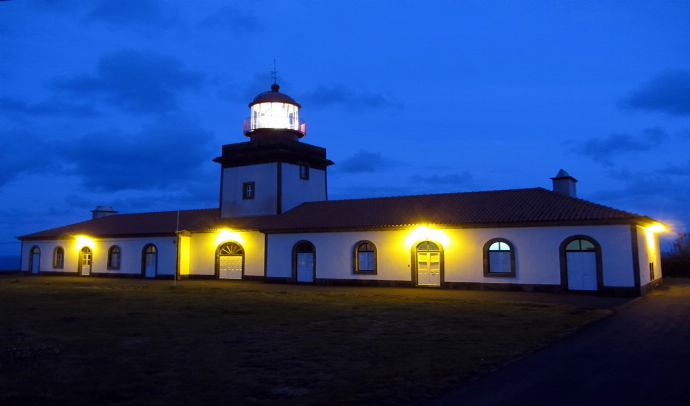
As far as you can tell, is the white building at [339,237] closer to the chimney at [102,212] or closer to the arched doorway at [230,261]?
the arched doorway at [230,261]

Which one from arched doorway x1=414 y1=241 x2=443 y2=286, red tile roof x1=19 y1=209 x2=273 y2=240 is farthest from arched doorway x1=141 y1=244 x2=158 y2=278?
arched doorway x1=414 y1=241 x2=443 y2=286

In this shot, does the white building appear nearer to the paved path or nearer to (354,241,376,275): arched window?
(354,241,376,275): arched window

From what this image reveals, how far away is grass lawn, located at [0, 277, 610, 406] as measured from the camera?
582cm

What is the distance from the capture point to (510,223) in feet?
65.1

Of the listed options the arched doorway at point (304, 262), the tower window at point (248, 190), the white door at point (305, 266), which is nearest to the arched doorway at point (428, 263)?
the arched doorway at point (304, 262)

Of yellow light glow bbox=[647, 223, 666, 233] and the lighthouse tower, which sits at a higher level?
the lighthouse tower

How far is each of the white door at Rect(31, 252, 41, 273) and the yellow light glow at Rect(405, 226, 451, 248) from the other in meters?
26.2

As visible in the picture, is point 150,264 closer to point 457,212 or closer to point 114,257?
→ point 114,257

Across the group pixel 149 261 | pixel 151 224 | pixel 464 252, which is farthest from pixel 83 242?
pixel 464 252

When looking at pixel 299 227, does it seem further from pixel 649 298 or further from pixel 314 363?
pixel 314 363

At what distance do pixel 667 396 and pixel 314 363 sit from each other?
4.22 meters

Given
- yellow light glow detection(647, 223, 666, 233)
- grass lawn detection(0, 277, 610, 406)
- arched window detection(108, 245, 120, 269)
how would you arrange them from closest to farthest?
grass lawn detection(0, 277, 610, 406), yellow light glow detection(647, 223, 666, 233), arched window detection(108, 245, 120, 269)

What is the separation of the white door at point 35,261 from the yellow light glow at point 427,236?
26.2 m

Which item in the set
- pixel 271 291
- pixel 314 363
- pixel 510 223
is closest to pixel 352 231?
pixel 271 291
